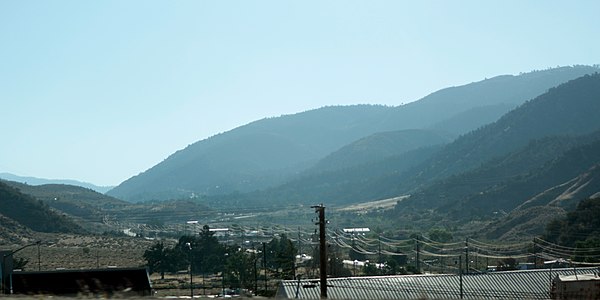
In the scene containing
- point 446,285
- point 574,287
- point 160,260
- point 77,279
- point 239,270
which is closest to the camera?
point 574,287

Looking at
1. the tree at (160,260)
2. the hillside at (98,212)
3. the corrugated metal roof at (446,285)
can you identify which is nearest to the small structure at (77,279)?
the corrugated metal roof at (446,285)

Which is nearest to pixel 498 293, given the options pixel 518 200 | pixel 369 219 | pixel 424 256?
pixel 424 256

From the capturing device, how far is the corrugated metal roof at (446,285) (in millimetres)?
40906

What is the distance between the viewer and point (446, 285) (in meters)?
45.3

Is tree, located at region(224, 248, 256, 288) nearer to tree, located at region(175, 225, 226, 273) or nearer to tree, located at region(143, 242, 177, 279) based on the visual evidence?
tree, located at region(143, 242, 177, 279)

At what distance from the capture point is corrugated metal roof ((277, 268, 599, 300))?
40.9m

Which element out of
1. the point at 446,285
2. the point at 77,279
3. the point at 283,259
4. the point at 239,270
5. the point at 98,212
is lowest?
the point at 239,270

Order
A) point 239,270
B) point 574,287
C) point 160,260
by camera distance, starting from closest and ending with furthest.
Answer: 1. point 574,287
2. point 239,270
3. point 160,260

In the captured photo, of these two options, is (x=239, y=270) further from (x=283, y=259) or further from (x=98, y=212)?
(x=98, y=212)

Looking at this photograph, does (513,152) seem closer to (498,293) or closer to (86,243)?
(86,243)

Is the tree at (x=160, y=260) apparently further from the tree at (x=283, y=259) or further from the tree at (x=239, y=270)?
the tree at (x=283, y=259)

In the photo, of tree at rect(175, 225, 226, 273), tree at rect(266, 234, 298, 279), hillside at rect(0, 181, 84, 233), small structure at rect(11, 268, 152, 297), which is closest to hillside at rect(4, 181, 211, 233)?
hillside at rect(0, 181, 84, 233)

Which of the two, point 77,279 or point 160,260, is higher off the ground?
point 77,279

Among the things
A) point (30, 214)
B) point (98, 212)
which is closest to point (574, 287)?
point (30, 214)
